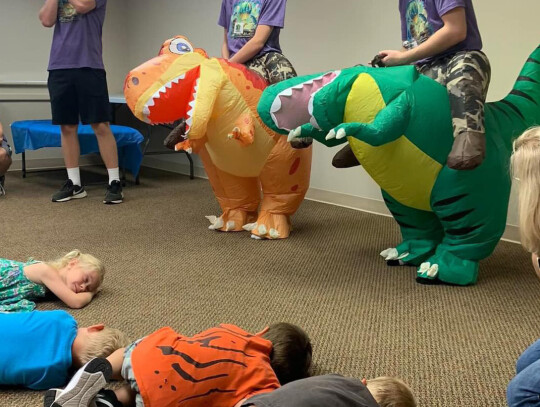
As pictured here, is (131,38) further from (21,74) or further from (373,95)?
(373,95)

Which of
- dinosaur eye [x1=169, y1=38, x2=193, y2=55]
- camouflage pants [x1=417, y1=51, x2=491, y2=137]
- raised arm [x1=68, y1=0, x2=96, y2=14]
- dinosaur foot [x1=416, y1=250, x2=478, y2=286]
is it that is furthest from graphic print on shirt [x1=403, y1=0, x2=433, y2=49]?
raised arm [x1=68, y1=0, x2=96, y2=14]

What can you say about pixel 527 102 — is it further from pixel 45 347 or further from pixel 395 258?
pixel 45 347

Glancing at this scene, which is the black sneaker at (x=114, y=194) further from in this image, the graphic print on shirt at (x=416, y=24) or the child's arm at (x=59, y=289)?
the graphic print on shirt at (x=416, y=24)

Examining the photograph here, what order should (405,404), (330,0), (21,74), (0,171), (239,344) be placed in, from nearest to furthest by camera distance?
1. (405,404)
2. (239,344)
3. (330,0)
4. (0,171)
5. (21,74)

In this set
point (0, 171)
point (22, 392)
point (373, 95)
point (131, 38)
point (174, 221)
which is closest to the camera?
point (22, 392)

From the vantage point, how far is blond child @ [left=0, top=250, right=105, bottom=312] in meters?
1.72

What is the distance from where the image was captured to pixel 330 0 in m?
3.26

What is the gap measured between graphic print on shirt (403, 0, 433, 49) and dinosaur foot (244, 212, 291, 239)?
913 millimetres

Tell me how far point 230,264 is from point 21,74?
3.09 m

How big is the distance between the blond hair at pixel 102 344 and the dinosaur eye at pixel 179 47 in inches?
54.8

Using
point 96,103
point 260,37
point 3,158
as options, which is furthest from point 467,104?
point 3,158

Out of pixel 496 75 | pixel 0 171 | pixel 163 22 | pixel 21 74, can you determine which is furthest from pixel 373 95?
pixel 21 74

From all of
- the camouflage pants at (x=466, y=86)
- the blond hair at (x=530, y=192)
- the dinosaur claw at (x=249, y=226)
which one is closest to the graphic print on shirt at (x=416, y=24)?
the camouflage pants at (x=466, y=86)

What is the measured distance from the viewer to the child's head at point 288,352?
125 cm
